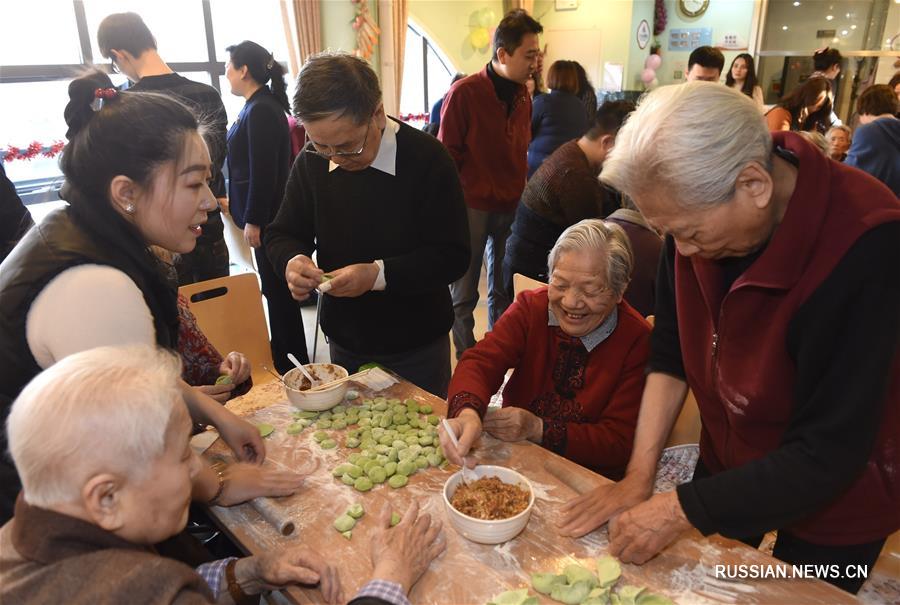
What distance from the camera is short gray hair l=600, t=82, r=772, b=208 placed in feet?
3.17

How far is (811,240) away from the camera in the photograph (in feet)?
3.26

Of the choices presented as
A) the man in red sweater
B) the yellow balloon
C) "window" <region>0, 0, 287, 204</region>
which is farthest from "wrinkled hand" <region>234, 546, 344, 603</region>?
the yellow balloon

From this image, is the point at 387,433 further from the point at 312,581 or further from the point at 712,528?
the point at 712,528

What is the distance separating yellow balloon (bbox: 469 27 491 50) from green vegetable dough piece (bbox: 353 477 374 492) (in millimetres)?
6787

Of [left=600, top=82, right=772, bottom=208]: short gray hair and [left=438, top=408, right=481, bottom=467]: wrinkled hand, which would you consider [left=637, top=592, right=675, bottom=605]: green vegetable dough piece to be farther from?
[left=600, top=82, right=772, bottom=208]: short gray hair

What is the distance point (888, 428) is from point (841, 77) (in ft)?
26.5

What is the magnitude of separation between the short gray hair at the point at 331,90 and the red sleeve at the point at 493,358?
72cm

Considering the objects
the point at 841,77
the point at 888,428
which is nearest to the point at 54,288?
the point at 888,428

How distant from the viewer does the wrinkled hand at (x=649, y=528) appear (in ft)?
3.57

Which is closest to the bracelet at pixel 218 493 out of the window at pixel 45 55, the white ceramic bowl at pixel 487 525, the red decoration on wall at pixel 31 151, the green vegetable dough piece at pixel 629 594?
the white ceramic bowl at pixel 487 525

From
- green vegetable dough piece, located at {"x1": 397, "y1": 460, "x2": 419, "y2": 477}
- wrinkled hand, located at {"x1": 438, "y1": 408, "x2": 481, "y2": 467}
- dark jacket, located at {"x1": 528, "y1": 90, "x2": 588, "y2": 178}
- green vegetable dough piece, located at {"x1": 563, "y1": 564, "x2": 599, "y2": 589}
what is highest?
dark jacket, located at {"x1": 528, "y1": 90, "x2": 588, "y2": 178}

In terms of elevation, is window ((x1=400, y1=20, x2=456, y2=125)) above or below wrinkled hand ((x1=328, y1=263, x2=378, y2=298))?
above

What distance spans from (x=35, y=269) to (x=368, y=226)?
3.26ft

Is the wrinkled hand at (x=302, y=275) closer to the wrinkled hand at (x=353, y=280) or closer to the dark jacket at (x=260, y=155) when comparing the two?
the wrinkled hand at (x=353, y=280)
